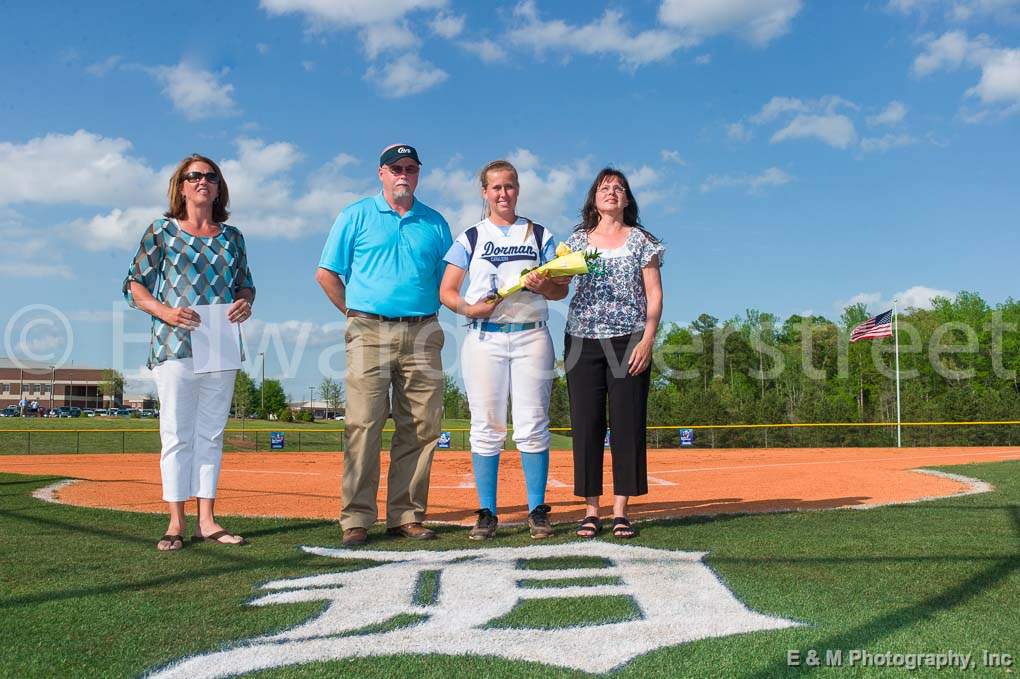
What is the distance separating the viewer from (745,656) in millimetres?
2213

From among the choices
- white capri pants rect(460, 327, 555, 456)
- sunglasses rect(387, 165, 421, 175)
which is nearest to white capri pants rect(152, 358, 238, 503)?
white capri pants rect(460, 327, 555, 456)

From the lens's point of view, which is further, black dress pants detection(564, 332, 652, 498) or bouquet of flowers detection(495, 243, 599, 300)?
black dress pants detection(564, 332, 652, 498)

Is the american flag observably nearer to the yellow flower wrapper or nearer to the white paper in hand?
the yellow flower wrapper

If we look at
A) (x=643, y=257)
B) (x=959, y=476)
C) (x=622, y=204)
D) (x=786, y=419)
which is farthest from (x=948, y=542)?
(x=786, y=419)

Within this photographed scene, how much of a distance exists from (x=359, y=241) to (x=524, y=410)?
1.37m

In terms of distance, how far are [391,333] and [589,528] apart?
1.58 m

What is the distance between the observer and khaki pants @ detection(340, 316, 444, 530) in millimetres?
4492

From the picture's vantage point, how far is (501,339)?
4410 millimetres

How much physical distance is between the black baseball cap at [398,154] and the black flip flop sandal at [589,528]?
7.58ft

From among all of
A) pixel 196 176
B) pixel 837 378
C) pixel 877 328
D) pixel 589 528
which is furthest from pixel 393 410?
pixel 837 378

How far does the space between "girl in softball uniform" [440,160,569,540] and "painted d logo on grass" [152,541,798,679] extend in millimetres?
699

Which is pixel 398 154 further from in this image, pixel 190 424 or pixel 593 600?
pixel 593 600

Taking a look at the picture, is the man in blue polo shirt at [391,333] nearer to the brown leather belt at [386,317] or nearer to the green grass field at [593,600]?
the brown leather belt at [386,317]

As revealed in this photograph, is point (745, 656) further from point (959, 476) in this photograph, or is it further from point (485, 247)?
point (959, 476)
